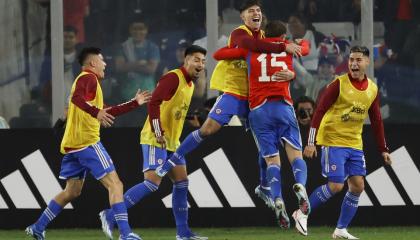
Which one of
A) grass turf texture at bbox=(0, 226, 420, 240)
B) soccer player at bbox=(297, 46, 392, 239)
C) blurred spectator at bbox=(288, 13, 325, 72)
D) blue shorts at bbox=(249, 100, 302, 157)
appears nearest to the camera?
blue shorts at bbox=(249, 100, 302, 157)

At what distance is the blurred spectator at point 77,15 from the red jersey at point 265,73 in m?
5.73

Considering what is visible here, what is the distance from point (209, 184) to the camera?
1972cm

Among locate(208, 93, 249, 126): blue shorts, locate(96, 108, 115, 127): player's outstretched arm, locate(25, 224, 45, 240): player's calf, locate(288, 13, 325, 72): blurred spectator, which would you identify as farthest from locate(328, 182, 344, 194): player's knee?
locate(288, 13, 325, 72): blurred spectator

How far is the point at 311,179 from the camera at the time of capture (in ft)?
64.7

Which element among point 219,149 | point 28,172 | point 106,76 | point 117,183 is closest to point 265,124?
point 117,183

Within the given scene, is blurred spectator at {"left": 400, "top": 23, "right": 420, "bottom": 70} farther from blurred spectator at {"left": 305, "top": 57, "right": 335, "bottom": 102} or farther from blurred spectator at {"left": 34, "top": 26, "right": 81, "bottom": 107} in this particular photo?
blurred spectator at {"left": 34, "top": 26, "right": 81, "bottom": 107}

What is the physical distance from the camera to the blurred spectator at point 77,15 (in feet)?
71.6

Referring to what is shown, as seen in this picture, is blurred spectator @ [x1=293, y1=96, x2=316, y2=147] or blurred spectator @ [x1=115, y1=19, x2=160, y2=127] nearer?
blurred spectator @ [x1=293, y1=96, x2=316, y2=147]

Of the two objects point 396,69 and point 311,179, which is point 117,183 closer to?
point 311,179

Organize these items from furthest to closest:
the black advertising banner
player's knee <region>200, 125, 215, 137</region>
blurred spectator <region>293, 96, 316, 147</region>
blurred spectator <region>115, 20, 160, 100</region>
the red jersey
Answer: blurred spectator <region>115, 20, 160, 100</region> < blurred spectator <region>293, 96, 316, 147</region> < the black advertising banner < player's knee <region>200, 125, 215, 137</region> < the red jersey

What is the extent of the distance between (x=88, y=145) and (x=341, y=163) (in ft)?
9.90

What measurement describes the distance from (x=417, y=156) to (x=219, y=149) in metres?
2.54

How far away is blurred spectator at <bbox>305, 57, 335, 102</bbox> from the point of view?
71.3ft

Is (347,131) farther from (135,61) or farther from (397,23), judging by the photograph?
(135,61)
